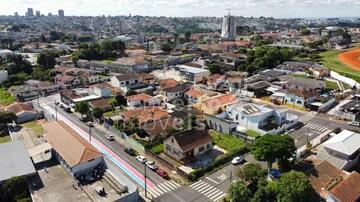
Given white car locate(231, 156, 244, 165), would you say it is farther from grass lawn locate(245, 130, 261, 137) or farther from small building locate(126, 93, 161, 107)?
small building locate(126, 93, 161, 107)

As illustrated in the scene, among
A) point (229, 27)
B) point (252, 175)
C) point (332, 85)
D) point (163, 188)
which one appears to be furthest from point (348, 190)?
point (229, 27)

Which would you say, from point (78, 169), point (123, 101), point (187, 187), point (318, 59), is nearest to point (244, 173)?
point (187, 187)

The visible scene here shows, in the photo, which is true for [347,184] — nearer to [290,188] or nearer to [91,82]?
[290,188]

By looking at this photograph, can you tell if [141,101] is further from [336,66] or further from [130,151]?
[336,66]

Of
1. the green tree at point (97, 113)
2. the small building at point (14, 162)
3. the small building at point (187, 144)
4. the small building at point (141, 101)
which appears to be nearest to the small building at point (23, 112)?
the green tree at point (97, 113)

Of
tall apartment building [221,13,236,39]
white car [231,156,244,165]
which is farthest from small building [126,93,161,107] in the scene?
tall apartment building [221,13,236,39]

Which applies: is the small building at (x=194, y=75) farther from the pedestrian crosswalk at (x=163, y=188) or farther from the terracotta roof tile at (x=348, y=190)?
the terracotta roof tile at (x=348, y=190)
